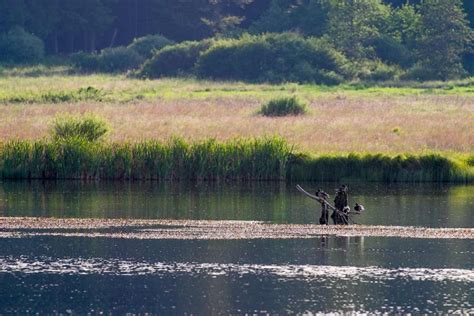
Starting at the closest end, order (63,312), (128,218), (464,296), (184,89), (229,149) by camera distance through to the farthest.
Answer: (63,312)
(464,296)
(128,218)
(229,149)
(184,89)

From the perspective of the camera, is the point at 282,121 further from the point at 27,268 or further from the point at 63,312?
the point at 63,312

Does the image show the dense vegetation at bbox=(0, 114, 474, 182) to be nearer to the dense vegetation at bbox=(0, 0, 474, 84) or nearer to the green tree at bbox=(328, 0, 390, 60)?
the dense vegetation at bbox=(0, 0, 474, 84)

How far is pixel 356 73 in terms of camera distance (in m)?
95.1

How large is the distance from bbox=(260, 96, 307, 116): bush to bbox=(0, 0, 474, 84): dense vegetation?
2683 cm

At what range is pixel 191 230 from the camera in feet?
115

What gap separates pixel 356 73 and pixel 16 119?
41332mm

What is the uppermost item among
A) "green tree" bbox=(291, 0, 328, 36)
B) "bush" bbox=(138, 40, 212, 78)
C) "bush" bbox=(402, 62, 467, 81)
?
"green tree" bbox=(291, 0, 328, 36)

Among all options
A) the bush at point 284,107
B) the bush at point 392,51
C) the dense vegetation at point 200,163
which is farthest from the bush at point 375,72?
the dense vegetation at point 200,163

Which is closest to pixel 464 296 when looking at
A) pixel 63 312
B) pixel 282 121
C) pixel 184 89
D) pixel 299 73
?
pixel 63 312

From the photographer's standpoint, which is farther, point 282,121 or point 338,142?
point 282,121

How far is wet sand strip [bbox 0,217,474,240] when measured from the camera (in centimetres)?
3406

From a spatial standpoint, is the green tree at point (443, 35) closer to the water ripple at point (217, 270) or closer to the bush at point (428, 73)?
the bush at point (428, 73)

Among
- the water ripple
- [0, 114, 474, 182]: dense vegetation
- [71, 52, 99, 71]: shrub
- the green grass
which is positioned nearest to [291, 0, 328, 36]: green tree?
[71, 52, 99, 71]: shrub

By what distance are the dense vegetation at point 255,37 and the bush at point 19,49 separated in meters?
0.09
